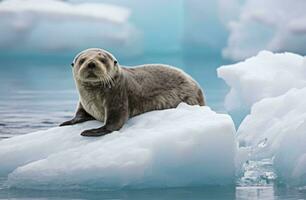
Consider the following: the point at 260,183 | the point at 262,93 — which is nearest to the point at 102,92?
the point at 260,183

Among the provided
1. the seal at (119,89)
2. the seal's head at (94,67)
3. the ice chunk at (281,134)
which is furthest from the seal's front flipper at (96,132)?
the ice chunk at (281,134)

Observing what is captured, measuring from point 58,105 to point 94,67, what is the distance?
5258mm

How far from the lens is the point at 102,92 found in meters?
5.41

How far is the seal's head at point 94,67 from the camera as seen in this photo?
17.2ft

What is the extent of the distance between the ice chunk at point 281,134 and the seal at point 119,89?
55 centimetres

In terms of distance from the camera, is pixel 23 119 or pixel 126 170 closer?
pixel 126 170

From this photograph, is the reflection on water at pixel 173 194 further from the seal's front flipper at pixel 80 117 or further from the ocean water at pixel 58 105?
the seal's front flipper at pixel 80 117

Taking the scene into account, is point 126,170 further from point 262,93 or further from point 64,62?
point 64,62

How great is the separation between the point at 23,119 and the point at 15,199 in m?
3.86

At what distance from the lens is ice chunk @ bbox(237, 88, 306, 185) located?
525 cm

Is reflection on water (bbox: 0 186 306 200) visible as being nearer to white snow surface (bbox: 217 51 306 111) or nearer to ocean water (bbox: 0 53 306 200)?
ocean water (bbox: 0 53 306 200)

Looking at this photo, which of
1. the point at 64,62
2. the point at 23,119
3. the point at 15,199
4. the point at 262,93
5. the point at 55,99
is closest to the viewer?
the point at 15,199

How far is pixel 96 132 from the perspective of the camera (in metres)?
5.28

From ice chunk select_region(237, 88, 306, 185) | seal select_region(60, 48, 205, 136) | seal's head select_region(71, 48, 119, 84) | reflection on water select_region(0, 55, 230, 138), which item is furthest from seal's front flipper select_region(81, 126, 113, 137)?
reflection on water select_region(0, 55, 230, 138)
